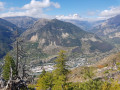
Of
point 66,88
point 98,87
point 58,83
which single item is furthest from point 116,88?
point 66,88

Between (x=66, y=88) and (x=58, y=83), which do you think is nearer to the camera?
(x=58, y=83)

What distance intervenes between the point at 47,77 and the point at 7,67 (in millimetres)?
20141

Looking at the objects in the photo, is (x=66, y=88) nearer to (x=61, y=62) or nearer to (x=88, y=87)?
(x=61, y=62)

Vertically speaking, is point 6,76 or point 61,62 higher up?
point 61,62

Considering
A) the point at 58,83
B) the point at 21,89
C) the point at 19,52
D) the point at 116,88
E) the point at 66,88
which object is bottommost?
the point at 66,88

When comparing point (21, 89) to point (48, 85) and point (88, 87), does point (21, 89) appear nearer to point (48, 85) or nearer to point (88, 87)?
point (88, 87)

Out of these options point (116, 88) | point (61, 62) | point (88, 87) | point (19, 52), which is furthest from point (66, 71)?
point (116, 88)

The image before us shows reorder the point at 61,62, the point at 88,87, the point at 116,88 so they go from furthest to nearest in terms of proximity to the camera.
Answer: the point at 61,62
the point at 88,87
the point at 116,88

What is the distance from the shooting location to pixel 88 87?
33094 millimetres

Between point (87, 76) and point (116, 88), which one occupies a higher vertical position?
point (116, 88)

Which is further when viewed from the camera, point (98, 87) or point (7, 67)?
point (7, 67)

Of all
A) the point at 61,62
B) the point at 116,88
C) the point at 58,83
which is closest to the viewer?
the point at 116,88

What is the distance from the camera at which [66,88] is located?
46.2m

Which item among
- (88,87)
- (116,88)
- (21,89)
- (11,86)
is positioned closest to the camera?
(11,86)
